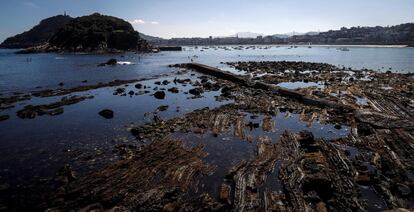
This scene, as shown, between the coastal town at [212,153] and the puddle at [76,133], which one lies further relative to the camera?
the puddle at [76,133]

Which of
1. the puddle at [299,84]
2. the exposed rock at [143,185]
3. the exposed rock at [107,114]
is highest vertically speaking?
the exposed rock at [107,114]

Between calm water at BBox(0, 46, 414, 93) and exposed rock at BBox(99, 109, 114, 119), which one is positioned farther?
calm water at BBox(0, 46, 414, 93)

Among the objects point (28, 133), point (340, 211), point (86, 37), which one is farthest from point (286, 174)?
point (86, 37)

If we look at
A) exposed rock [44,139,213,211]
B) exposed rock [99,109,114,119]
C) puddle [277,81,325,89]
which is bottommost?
puddle [277,81,325,89]

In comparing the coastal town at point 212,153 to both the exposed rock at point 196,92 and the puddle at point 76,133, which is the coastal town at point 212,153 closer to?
the puddle at point 76,133

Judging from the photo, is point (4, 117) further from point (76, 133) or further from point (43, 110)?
point (76, 133)

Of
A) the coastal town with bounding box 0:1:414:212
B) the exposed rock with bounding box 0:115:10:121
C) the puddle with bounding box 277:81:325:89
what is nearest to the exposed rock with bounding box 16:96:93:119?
the coastal town with bounding box 0:1:414:212

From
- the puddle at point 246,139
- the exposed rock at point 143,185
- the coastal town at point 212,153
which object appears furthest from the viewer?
the puddle at point 246,139

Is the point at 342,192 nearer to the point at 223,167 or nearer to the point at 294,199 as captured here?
the point at 294,199

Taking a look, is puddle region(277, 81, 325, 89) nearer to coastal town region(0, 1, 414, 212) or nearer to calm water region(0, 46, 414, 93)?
coastal town region(0, 1, 414, 212)

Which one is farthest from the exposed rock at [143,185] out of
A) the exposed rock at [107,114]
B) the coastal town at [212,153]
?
the exposed rock at [107,114]

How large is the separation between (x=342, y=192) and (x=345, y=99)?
25.0m

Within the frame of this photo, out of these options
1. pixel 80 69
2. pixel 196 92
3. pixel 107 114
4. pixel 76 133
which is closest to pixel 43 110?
pixel 107 114

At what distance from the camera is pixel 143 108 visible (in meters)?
36.4
